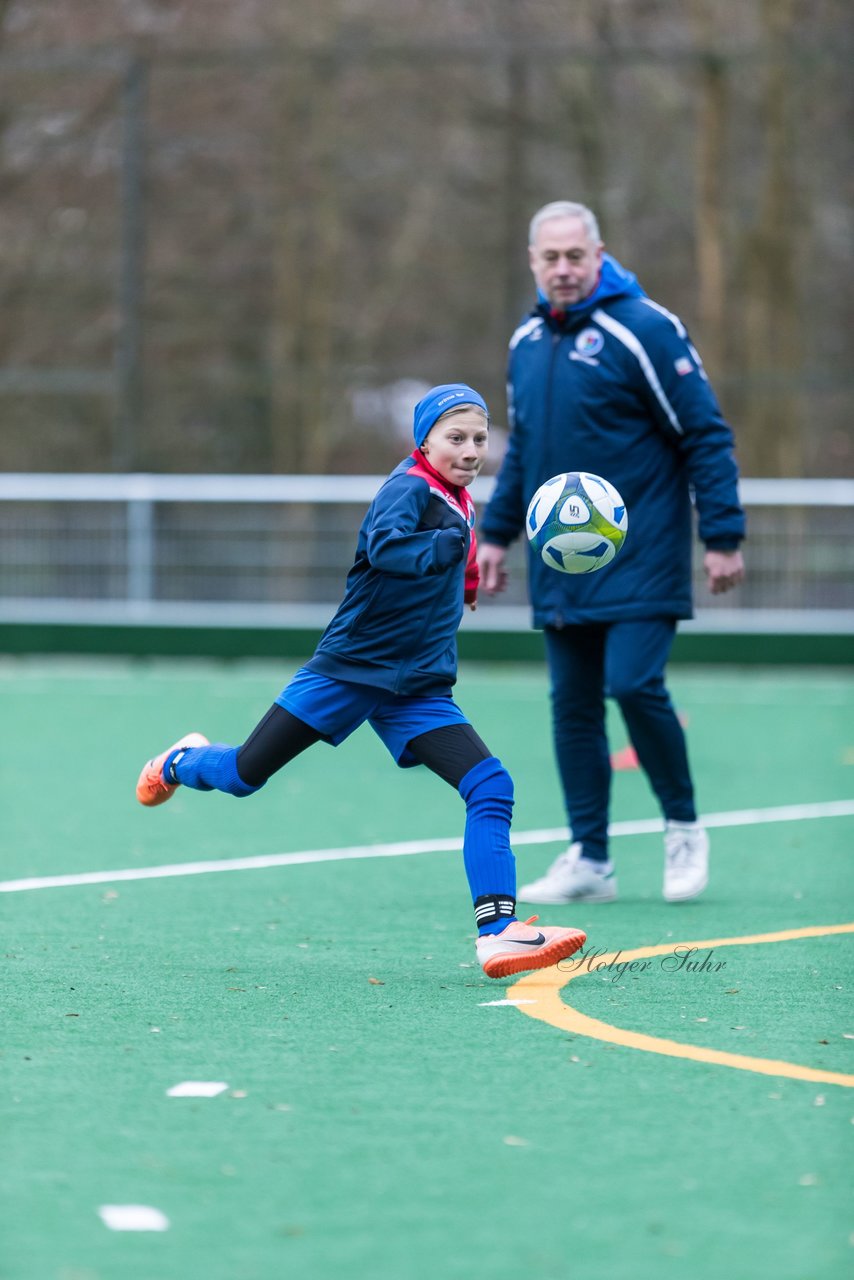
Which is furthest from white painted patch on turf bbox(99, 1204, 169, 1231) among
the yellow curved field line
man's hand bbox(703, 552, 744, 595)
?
man's hand bbox(703, 552, 744, 595)

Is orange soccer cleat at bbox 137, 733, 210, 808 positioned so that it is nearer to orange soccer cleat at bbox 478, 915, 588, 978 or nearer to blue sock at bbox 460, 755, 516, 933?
blue sock at bbox 460, 755, 516, 933

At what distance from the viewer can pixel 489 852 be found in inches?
208

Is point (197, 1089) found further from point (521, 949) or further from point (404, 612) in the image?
point (404, 612)

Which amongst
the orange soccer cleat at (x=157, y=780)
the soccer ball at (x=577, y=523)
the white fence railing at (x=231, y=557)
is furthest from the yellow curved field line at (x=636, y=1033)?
the white fence railing at (x=231, y=557)

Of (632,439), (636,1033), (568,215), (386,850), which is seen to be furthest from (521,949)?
(386,850)

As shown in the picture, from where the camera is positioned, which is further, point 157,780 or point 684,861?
point 684,861

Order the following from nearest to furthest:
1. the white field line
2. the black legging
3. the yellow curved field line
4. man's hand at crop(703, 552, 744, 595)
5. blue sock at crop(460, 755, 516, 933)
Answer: the yellow curved field line < blue sock at crop(460, 755, 516, 933) < the black legging < man's hand at crop(703, 552, 744, 595) < the white field line

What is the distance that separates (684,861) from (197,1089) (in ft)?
9.22

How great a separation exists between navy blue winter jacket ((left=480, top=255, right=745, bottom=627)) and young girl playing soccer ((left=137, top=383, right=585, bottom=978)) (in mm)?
1074

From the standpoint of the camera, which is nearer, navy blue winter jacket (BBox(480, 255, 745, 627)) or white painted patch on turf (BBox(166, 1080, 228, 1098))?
white painted patch on turf (BBox(166, 1080, 228, 1098))

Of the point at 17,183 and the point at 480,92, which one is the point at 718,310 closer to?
the point at 480,92

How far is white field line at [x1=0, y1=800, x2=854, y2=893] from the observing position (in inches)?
279

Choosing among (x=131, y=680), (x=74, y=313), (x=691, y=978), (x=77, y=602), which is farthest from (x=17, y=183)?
(x=691, y=978)

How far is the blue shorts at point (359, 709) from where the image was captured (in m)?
5.46
